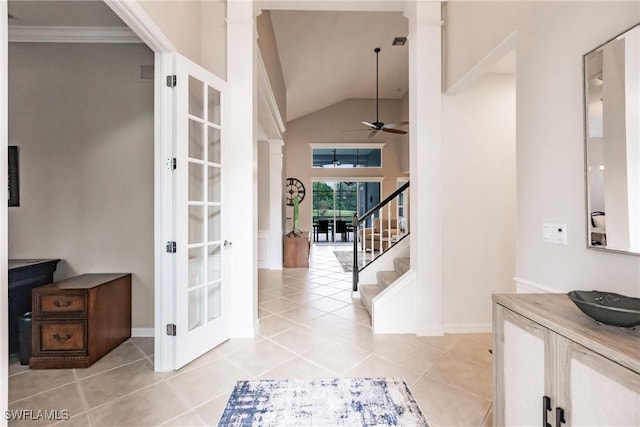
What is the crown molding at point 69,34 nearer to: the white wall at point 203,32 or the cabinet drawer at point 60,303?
the white wall at point 203,32

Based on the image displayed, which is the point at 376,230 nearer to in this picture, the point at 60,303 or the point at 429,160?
the point at 429,160

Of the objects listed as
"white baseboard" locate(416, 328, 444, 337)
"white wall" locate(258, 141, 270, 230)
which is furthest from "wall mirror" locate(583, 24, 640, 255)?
"white wall" locate(258, 141, 270, 230)

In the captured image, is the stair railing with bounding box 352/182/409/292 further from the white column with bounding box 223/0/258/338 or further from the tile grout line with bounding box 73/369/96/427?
the tile grout line with bounding box 73/369/96/427

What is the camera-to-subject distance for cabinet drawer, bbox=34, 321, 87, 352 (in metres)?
2.24

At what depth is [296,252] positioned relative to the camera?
6.32 meters

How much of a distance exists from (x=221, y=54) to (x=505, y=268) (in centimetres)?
347

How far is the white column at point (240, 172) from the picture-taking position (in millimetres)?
2709

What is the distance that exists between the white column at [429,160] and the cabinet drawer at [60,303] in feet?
9.45

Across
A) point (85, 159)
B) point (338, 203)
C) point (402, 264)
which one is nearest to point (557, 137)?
point (402, 264)

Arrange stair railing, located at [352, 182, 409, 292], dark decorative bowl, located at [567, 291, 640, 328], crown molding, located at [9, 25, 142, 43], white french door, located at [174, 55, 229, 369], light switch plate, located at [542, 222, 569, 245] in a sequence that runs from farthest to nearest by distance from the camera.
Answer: stair railing, located at [352, 182, 409, 292] < crown molding, located at [9, 25, 142, 43] < white french door, located at [174, 55, 229, 369] < light switch plate, located at [542, 222, 569, 245] < dark decorative bowl, located at [567, 291, 640, 328]

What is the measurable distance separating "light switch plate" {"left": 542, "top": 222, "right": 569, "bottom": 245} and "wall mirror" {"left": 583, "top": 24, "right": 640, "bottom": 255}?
0.14 metres

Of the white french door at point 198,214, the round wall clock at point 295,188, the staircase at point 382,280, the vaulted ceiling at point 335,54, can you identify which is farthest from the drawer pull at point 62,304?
the round wall clock at point 295,188

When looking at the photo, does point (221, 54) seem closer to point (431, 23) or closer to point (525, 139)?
point (431, 23)

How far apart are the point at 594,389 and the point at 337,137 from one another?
9.17 metres
